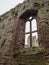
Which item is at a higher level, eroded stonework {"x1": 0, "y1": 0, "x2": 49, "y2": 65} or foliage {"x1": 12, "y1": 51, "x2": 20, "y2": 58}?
eroded stonework {"x1": 0, "y1": 0, "x2": 49, "y2": 65}

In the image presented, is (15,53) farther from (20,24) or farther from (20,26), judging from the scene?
(20,24)

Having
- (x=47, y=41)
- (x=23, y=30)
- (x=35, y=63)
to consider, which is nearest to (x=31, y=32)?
(x=23, y=30)

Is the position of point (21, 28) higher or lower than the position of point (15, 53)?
higher

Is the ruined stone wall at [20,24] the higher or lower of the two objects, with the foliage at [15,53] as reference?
higher

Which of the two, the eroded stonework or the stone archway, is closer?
the eroded stonework

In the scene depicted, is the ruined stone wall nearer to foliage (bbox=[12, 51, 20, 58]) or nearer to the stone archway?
the stone archway

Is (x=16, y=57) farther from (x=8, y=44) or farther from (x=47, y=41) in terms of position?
(x=47, y=41)

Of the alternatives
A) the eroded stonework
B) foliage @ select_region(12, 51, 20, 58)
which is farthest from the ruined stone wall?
foliage @ select_region(12, 51, 20, 58)

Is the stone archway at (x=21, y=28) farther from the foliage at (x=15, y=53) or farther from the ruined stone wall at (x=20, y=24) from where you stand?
the foliage at (x=15, y=53)

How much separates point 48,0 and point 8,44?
8.57 ft

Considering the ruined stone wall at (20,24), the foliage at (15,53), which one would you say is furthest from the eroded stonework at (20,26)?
the foliage at (15,53)

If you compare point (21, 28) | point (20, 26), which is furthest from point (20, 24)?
point (21, 28)

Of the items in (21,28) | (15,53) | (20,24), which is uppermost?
(20,24)

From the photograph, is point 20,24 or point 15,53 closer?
point 15,53
